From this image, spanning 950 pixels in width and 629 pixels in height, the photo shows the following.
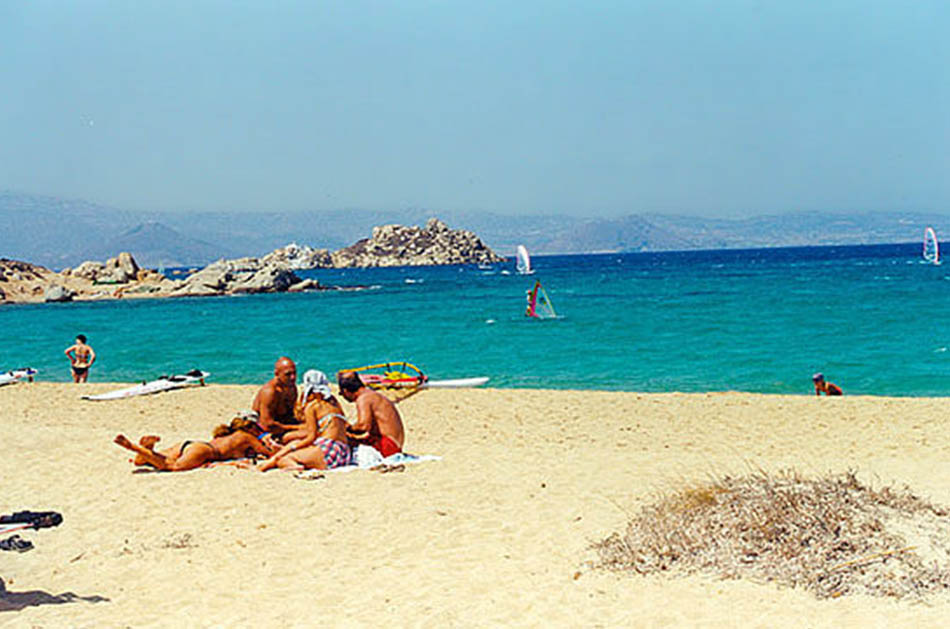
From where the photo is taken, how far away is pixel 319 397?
8992 millimetres

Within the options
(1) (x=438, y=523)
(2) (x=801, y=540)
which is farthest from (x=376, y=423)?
(2) (x=801, y=540)

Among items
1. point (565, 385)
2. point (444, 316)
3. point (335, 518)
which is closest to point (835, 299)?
point (444, 316)

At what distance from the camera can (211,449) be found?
9.45 m

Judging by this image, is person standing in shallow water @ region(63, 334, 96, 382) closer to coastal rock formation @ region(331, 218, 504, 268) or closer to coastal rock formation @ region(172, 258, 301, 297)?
coastal rock formation @ region(172, 258, 301, 297)

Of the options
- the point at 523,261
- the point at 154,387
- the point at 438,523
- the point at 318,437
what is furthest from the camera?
the point at 523,261

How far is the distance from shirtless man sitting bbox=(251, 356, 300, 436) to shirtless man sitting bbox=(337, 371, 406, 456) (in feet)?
1.83

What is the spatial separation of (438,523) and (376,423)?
7.47 feet

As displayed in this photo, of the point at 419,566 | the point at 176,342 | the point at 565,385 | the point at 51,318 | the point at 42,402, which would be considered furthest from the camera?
the point at 51,318

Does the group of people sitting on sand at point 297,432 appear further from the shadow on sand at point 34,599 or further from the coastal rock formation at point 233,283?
the coastal rock formation at point 233,283

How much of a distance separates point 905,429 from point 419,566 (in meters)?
8.11

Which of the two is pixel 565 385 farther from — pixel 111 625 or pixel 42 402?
pixel 111 625

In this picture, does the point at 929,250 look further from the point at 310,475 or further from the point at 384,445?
the point at 310,475

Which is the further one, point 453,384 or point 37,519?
point 453,384

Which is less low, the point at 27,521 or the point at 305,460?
the point at 27,521
